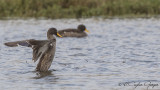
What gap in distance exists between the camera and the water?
9062 millimetres

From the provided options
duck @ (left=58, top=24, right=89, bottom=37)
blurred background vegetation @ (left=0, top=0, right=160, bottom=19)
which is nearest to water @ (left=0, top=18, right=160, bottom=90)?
duck @ (left=58, top=24, right=89, bottom=37)

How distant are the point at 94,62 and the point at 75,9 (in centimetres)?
1702

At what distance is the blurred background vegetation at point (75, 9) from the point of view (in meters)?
28.1

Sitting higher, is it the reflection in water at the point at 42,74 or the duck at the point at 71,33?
the reflection in water at the point at 42,74

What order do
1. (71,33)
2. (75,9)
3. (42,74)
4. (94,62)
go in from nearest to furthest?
(42,74) → (94,62) → (71,33) → (75,9)

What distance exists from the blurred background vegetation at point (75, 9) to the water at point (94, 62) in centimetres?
597

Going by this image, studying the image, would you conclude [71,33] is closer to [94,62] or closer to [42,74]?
[94,62]

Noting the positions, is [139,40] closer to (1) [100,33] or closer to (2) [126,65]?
(1) [100,33]

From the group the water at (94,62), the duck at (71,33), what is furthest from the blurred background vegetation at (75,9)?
the duck at (71,33)

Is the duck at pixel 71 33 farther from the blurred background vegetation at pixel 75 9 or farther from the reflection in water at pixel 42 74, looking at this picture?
the reflection in water at pixel 42 74

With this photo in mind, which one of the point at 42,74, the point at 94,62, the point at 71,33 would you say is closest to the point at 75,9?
the point at 71,33

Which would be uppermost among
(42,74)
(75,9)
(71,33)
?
(42,74)

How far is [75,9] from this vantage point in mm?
28797

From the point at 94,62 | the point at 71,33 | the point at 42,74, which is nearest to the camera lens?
the point at 42,74
